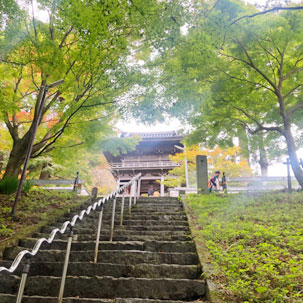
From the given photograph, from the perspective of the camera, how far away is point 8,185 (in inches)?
300

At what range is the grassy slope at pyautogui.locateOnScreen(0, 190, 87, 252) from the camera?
5.21 metres

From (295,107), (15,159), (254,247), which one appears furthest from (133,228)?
(295,107)

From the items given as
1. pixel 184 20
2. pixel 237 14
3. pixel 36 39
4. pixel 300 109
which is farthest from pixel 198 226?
pixel 300 109

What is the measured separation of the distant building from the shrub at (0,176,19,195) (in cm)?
1407

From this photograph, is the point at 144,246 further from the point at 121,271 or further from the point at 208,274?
the point at 208,274

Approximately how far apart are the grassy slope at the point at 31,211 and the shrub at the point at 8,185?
175 millimetres

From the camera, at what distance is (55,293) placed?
3.42 meters

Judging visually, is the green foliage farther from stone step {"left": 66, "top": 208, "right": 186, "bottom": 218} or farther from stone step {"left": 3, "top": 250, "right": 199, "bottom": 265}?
stone step {"left": 3, "top": 250, "right": 199, "bottom": 265}

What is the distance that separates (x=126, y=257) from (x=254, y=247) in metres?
2.37

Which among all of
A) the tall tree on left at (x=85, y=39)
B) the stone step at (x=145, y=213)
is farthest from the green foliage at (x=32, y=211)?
the tall tree on left at (x=85, y=39)

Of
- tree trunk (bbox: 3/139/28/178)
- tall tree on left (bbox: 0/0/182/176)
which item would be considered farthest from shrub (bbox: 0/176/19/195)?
tall tree on left (bbox: 0/0/182/176)

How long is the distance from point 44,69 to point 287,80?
9.41 meters

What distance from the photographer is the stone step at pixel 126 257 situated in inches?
162

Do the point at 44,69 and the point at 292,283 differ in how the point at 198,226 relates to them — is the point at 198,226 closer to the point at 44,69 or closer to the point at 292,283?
the point at 292,283
